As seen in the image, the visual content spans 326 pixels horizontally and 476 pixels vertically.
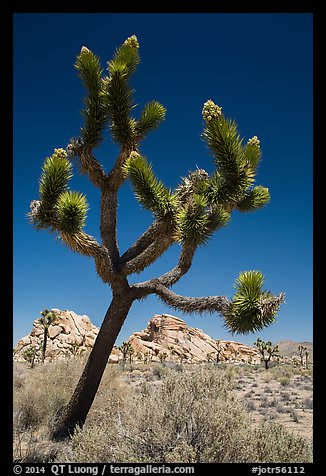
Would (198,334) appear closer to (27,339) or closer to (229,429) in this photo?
(27,339)

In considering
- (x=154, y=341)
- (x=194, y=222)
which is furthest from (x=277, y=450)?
(x=154, y=341)

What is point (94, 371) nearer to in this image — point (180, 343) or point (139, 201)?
point (139, 201)

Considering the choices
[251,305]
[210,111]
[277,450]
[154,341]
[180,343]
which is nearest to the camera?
[277,450]

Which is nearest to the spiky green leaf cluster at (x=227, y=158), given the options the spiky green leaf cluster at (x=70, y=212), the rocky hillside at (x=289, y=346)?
the spiky green leaf cluster at (x=70, y=212)

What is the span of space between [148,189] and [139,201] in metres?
0.27

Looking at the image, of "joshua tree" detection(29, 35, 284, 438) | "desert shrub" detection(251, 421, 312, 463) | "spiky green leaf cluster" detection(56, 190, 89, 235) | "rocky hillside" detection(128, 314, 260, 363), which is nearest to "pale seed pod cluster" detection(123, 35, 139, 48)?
"joshua tree" detection(29, 35, 284, 438)

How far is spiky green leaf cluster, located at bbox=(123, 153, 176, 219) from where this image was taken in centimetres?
698

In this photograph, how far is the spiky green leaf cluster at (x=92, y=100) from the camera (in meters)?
8.14

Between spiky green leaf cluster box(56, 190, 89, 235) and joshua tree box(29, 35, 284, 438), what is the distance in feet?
0.05

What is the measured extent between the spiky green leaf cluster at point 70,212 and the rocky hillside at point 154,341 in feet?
108

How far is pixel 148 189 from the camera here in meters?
6.97

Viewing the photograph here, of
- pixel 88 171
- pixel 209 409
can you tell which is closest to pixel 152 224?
pixel 88 171

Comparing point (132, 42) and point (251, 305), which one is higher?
point (132, 42)
